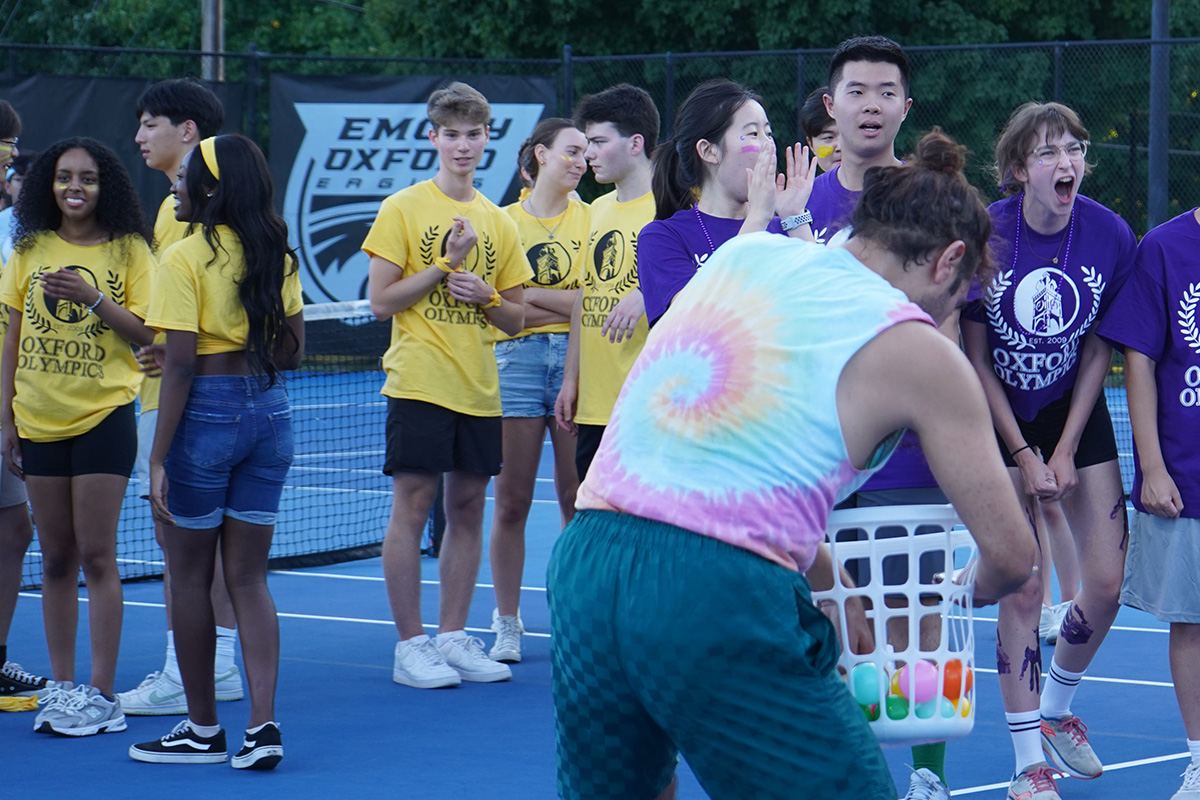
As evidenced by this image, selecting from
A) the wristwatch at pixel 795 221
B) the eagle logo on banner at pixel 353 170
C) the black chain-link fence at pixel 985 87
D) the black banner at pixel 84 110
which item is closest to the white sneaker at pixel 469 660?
the wristwatch at pixel 795 221

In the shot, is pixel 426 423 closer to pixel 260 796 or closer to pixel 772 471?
pixel 260 796

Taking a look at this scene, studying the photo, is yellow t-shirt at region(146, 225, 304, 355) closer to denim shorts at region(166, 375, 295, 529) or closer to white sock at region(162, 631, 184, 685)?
denim shorts at region(166, 375, 295, 529)

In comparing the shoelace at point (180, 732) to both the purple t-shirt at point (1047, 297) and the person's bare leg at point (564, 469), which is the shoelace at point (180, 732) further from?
the purple t-shirt at point (1047, 297)

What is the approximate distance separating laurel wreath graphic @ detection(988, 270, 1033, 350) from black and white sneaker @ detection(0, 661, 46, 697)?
12.1ft

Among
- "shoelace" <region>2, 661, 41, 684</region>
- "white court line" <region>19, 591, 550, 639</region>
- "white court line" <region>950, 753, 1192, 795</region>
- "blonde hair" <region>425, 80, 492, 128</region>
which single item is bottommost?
"white court line" <region>19, 591, 550, 639</region>

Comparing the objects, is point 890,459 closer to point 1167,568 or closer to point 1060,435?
point 1060,435

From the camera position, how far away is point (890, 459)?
406 centimetres

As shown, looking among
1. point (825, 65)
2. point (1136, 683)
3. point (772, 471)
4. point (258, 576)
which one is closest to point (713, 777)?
point (772, 471)

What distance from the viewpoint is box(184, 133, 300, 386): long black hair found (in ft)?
15.8

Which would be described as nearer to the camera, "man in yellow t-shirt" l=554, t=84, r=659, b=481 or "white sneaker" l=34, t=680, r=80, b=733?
"white sneaker" l=34, t=680, r=80, b=733

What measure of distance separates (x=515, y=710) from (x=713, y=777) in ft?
10.8

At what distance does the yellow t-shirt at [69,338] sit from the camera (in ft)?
17.3

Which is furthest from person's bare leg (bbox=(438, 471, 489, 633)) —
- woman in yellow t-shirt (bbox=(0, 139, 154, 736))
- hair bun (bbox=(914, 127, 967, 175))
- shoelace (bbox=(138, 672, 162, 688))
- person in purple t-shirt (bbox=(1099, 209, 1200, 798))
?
hair bun (bbox=(914, 127, 967, 175))

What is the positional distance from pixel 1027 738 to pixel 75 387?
324cm
